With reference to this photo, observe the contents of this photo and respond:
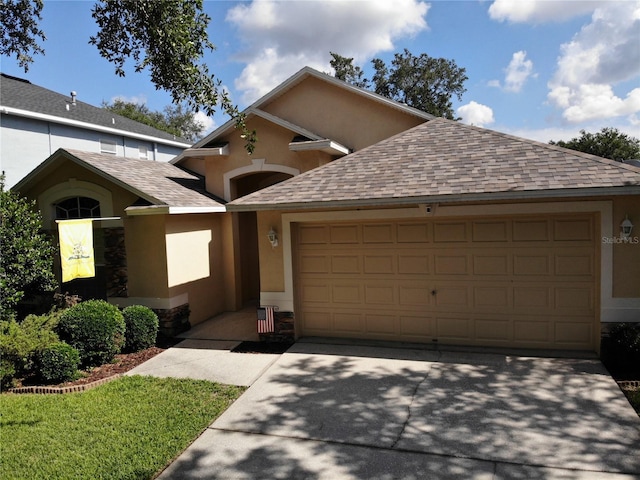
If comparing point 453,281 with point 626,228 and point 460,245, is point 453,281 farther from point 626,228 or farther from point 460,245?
point 626,228

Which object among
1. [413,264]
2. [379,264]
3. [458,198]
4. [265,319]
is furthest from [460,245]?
[265,319]

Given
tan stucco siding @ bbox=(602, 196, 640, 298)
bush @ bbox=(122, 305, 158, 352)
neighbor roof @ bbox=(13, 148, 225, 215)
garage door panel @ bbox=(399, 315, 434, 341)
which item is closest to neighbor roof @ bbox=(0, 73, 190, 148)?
neighbor roof @ bbox=(13, 148, 225, 215)

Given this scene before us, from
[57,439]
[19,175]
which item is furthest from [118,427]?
[19,175]

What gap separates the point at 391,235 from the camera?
9.02 meters

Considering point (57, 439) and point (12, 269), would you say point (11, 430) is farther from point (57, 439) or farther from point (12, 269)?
point (12, 269)

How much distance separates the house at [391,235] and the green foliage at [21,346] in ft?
8.62

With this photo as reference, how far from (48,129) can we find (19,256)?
27.7ft

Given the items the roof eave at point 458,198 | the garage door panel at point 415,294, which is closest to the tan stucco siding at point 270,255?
the roof eave at point 458,198

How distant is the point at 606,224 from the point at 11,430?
30.6ft

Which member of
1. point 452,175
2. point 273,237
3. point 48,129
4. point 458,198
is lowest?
point 273,237

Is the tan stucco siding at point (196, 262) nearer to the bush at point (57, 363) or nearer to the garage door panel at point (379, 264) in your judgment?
the bush at point (57, 363)

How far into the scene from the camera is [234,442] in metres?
5.55

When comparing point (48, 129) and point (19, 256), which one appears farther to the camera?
point (48, 129)

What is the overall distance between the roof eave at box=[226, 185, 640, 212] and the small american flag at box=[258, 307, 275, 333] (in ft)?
7.00
